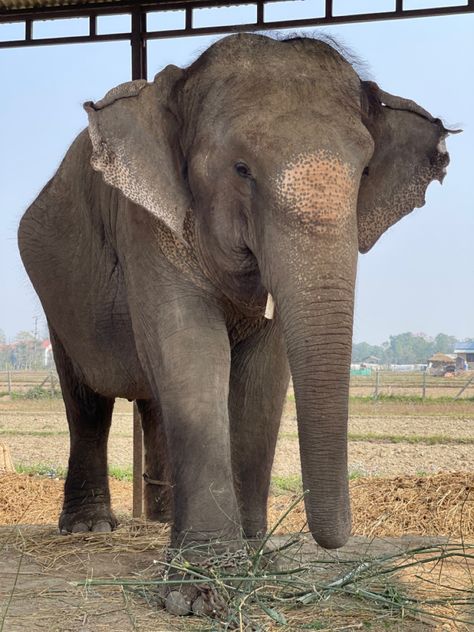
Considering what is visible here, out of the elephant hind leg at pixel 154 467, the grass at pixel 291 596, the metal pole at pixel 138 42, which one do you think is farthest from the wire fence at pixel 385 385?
the grass at pixel 291 596

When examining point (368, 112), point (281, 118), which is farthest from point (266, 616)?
point (368, 112)

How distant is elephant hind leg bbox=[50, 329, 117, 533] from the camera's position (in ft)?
22.6

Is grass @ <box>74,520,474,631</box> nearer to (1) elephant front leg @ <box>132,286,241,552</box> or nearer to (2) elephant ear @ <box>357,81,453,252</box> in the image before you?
(1) elephant front leg @ <box>132,286,241,552</box>

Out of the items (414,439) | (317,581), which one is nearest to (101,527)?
(317,581)

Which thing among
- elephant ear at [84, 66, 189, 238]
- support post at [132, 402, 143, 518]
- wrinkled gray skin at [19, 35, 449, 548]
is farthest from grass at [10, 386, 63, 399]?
elephant ear at [84, 66, 189, 238]

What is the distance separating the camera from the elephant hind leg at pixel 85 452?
6.90 meters

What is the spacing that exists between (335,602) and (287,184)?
5.58 feet

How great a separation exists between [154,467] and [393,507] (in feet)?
6.58

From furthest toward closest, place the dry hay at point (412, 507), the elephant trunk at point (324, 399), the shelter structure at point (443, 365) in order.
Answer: the shelter structure at point (443, 365)
the dry hay at point (412, 507)
the elephant trunk at point (324, 399)

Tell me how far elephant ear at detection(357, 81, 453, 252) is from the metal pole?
3182 millimetres

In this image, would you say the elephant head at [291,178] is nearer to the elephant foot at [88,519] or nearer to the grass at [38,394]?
the elephant foot at [88,519]

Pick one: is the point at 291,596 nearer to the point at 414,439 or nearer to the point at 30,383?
the point at 414,439

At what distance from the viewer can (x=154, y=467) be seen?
7.67 meters

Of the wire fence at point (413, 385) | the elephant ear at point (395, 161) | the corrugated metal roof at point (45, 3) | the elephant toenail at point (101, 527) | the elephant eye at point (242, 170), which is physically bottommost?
the elephant toenail at point (101, 527)
